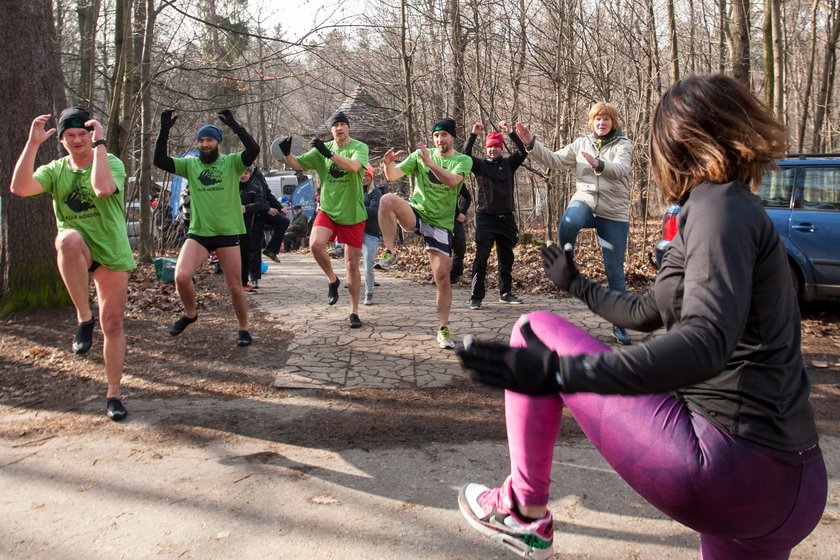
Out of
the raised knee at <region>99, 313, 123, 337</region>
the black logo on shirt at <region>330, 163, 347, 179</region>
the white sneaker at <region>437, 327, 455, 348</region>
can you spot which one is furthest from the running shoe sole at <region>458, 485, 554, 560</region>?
the black logo on shirt at <region>330, 163, 347, 179</region>

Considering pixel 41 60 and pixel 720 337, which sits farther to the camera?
pixel 41 60

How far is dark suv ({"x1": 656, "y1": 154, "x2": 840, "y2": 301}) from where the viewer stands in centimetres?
695

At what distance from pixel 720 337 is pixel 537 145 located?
16.4 feet

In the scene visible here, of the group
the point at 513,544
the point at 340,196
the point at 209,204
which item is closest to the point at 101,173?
the point at 209,204

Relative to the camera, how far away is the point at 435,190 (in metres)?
6.29

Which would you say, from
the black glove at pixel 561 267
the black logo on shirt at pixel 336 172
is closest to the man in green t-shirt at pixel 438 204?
the black logo on shirt at pixel 336 172

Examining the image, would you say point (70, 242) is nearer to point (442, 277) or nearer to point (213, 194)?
point (213, 194)

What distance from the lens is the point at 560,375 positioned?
5.19 feet

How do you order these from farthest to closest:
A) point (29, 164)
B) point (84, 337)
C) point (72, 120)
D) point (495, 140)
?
point (495, 140) < point (84, 337) < point (72, 120) < point (29, 164)

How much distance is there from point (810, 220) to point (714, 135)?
6.37 meters

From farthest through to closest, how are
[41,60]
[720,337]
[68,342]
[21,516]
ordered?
[41,60], [68,342], [21,516], [720,337]

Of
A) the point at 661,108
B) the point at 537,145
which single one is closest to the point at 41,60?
the point at 537,145

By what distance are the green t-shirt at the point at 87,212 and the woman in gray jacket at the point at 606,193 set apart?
357cm

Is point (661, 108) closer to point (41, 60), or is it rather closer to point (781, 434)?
point (781, 434)
